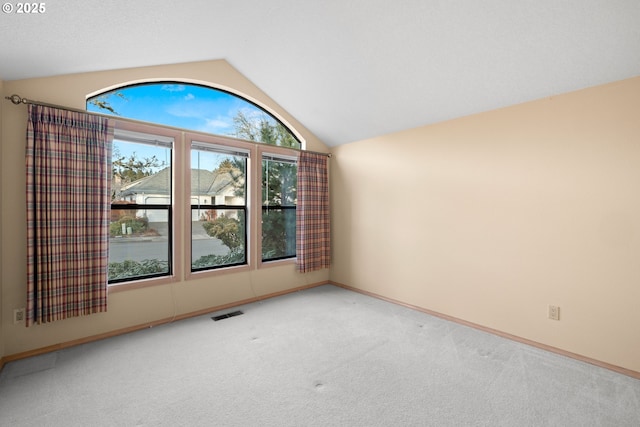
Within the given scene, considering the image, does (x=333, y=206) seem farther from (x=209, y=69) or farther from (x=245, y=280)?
(x=209, y=69)

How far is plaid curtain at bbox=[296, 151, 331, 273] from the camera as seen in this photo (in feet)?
13.9

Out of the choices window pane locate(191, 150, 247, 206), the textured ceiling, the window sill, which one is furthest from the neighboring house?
the textured ceiling

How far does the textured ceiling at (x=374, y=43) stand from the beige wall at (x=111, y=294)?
167mm

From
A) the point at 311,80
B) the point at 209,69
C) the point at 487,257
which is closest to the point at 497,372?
the point at 487,257

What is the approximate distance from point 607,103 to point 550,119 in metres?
0.36

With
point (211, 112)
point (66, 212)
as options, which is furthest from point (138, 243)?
point (211, 112)

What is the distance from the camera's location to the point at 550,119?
253 centimetres

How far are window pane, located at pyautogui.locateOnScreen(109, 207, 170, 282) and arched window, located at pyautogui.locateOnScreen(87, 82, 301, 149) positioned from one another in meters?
1.07

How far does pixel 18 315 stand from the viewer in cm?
237

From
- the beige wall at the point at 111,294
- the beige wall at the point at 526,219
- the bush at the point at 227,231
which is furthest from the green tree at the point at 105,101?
the beige wall at the point at 526,219

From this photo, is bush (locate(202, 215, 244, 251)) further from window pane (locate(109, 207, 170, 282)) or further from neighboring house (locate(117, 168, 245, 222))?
window pane (locate(109, 207, 170, 282))

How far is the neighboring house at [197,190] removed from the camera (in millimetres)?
3033

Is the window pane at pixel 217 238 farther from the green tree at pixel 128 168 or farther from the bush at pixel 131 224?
the green tree at pixel 128 168

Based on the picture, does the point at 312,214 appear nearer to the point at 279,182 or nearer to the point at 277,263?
the point at 279,182
